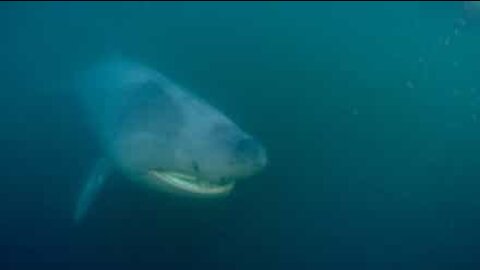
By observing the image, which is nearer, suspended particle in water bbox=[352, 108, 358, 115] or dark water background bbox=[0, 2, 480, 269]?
dark water background bbox=[0, 2, 480, 269]

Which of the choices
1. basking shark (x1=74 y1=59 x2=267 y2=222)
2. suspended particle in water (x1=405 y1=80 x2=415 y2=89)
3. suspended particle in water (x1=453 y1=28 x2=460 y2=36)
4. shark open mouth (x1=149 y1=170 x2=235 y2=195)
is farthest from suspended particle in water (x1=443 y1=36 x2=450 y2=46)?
shark open mouth (x1=149 y1=170 x2=235 y2=195)

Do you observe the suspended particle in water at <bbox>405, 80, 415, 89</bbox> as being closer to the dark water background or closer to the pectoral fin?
the dark water background

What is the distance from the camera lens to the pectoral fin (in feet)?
26.6

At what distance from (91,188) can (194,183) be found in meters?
1.45

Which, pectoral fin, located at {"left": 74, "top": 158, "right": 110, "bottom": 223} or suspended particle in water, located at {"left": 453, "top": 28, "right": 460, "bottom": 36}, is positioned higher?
suspended particle in water, located at {"left": 453, "top": 28, "right": 460, "bottom": 36}

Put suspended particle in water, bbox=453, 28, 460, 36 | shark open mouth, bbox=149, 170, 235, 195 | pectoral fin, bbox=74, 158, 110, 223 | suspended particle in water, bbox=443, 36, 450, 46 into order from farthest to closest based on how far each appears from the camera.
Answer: suspended particle in water, bbox=453, 28, 460, 36 < suspended particle in water, bbox=443, 36, 450, 46 < pectoral fin, bbox=74, 158, 110, 223 < shark open mouth, bbox=149, 170, 235, 195

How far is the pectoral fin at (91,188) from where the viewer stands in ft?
26.6

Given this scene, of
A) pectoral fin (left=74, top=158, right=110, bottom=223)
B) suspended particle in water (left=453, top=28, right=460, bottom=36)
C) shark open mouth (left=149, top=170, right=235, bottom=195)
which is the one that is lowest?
pectoral fin (left=74, top=158, right=110, bottom=223)

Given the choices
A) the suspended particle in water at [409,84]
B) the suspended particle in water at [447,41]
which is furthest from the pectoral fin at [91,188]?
the suspended particle in water at [447,41]

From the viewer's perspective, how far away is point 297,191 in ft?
29.3

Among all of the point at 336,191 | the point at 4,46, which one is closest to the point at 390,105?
the point at 336,191

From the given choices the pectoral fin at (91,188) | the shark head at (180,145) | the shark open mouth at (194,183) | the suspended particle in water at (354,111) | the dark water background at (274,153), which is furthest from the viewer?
the suspended particle in water at (354,111)

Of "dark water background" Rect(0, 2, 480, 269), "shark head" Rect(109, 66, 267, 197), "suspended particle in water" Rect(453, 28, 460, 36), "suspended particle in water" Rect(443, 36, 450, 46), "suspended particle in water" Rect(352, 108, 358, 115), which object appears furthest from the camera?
"suspended particle in water" Rect(453, 28, 460, 36)

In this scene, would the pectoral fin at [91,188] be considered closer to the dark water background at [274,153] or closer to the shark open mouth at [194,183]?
the dark water background at [274,153]
